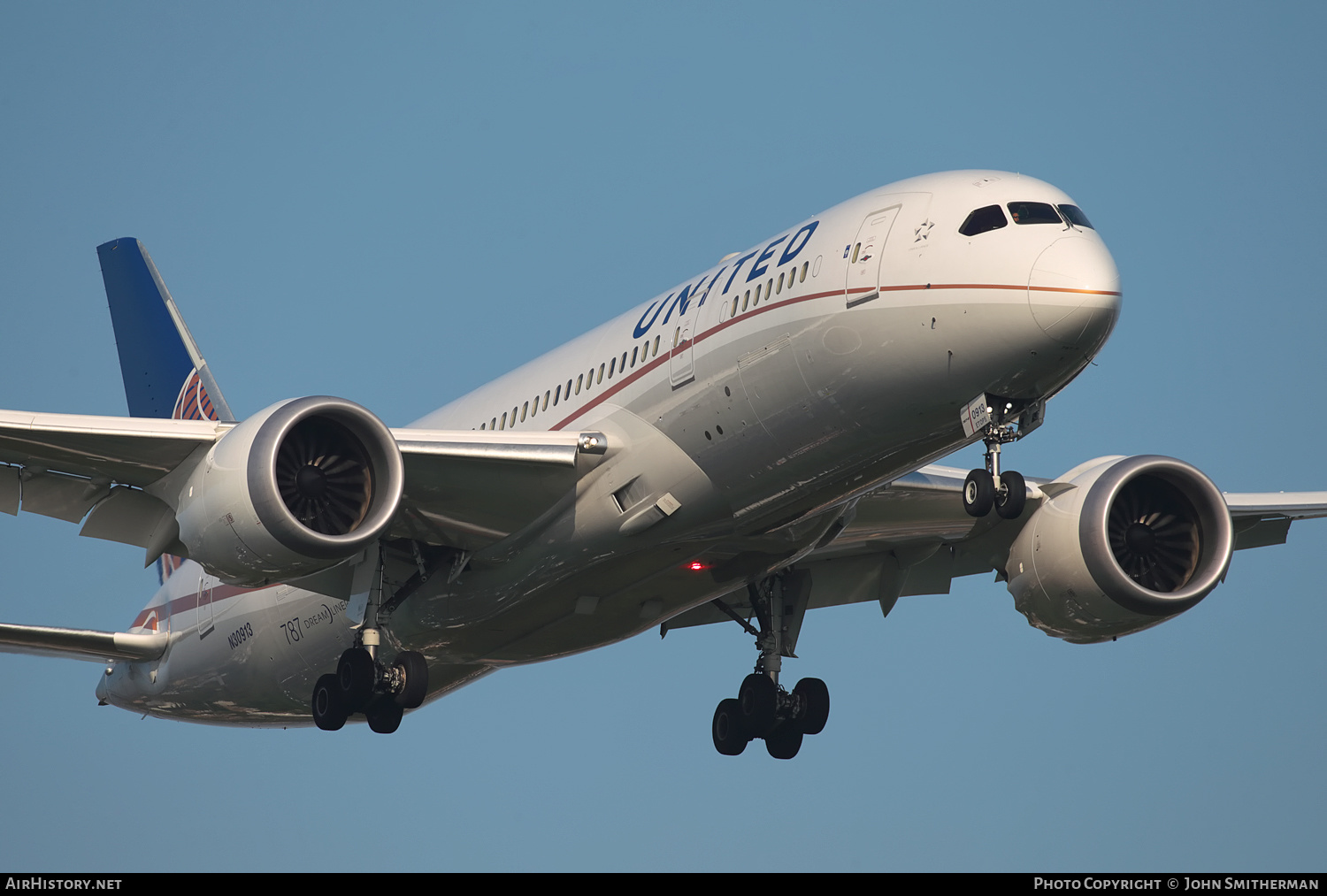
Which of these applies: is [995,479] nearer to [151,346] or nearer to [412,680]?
[412,680]

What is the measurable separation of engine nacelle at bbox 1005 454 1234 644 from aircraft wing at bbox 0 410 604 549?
860 centimetres

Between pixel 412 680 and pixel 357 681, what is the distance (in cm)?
84

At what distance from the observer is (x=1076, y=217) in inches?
816

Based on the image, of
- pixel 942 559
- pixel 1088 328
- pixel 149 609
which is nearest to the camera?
pixel 1088 328

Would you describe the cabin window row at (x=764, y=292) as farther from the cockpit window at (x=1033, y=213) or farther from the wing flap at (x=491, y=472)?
the cockpit window at (x=1033, y=213)

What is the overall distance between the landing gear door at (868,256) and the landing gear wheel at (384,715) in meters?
9.55

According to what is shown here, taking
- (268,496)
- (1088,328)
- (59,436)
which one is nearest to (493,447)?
(268,496)

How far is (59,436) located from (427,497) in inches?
198

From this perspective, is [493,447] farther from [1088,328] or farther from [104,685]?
[104,685]

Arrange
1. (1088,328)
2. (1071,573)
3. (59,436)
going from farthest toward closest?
(1071,573) → (59,436) → (1088,328)

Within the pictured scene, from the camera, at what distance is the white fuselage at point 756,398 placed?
2011 cm

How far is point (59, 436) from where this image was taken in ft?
74.5

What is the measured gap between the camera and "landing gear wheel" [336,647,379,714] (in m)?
25.0

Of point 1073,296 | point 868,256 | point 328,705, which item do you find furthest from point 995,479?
point 328,705
